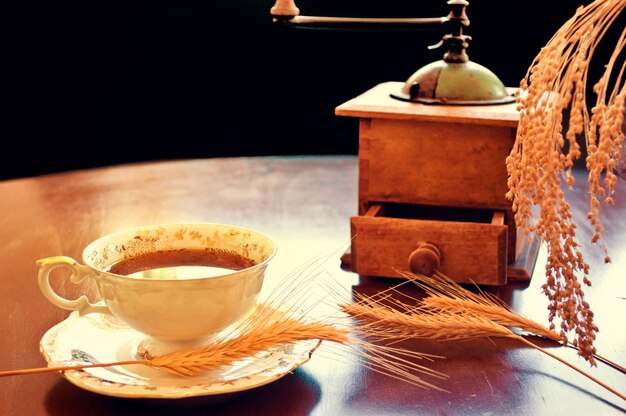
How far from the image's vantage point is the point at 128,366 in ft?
3.28

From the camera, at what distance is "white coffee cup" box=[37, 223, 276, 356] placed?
38.3 inches

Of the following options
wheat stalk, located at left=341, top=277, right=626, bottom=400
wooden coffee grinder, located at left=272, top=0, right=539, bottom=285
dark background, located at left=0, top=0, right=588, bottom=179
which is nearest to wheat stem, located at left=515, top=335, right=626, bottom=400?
wheat stalk, located at left=341, top=277, right=626, bottom=400

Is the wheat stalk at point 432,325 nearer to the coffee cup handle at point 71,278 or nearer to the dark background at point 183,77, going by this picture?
the coffee cup handle at point 71,278

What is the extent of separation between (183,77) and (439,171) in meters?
2.24

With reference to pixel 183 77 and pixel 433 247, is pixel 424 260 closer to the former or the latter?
pixel 433 247

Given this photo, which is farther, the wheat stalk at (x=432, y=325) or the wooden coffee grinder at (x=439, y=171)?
the wooden coffee grinder at (x=439, y=171)

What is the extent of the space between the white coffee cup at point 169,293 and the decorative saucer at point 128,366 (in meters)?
0.03

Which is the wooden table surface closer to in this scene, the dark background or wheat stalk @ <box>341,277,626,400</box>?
wheat stalk @ <box>341,277,626,400</box>

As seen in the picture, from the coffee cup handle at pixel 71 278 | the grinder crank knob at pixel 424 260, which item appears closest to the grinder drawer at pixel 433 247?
the grinder crank knob at pixel 424 260

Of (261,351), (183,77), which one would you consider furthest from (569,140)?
(183,77)

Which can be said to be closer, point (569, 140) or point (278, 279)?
point (569, 140)

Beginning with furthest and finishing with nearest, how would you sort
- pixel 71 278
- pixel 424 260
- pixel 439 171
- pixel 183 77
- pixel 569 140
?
pixel 183 77 → pixel 439 171 → pixel 424 260 → pixel 71 278 → pixel 569 140

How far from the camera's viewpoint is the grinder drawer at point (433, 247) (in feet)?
4.24

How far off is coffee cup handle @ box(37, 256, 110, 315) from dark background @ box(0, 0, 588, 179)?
2.39 metres
